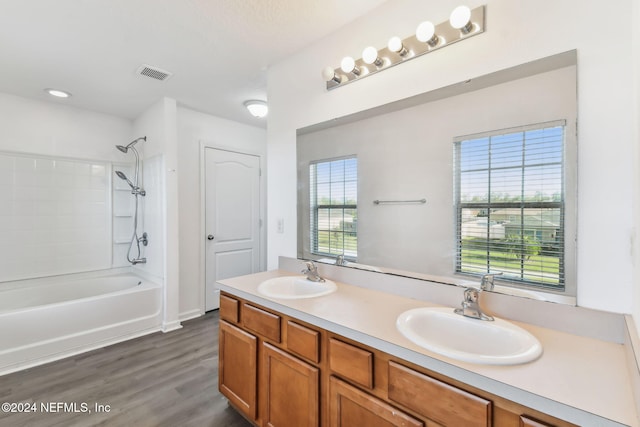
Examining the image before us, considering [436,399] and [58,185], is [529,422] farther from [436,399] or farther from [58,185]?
[58,185]

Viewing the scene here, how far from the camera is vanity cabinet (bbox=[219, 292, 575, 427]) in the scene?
821 millimetres

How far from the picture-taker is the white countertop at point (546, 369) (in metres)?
0.67

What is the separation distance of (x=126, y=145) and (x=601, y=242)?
4.42 metres

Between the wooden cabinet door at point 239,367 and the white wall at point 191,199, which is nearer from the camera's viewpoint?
the wooden cabinet door at point 239,367

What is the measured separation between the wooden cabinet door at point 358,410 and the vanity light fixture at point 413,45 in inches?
62.3

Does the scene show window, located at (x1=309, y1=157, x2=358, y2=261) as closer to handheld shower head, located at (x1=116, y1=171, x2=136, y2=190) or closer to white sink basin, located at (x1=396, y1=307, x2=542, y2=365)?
white sink basin, located at (x1=396, y1=307, x2=542, y2=365)

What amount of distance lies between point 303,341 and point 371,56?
60.4 inches

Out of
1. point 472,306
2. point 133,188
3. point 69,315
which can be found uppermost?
point 133,188

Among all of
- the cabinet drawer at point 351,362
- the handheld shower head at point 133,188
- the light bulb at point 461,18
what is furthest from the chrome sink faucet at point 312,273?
the handheld shower head at point 133,188

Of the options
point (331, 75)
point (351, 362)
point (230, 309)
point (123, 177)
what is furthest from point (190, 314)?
point (331, 75)

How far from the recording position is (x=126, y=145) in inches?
141

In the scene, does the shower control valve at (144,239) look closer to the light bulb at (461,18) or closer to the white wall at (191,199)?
the white wall at (191,199)

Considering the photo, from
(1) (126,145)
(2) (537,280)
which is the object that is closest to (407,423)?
(2) (537,280)

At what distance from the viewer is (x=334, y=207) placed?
1.96m
